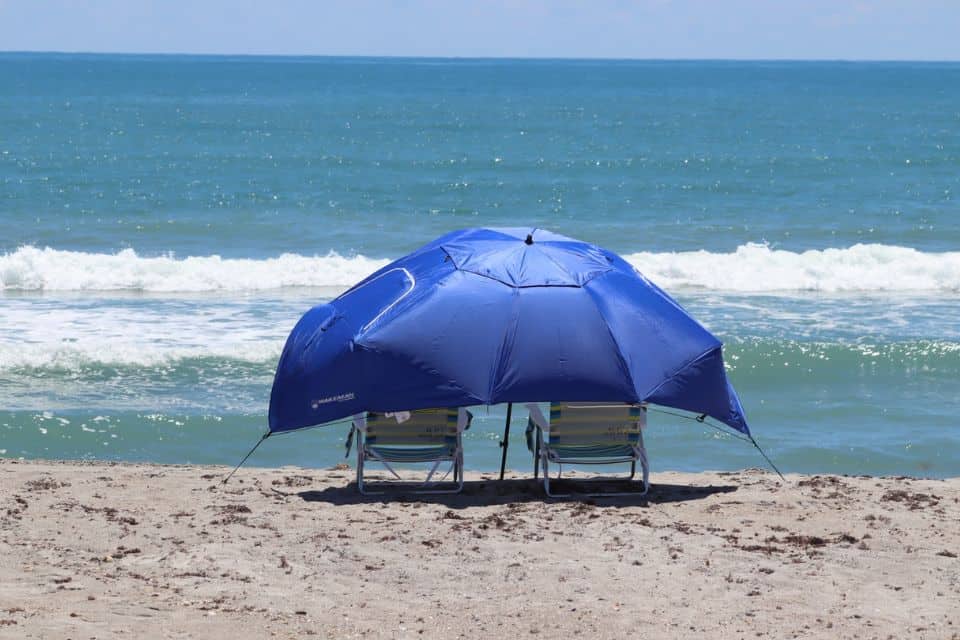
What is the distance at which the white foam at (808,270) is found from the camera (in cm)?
2223

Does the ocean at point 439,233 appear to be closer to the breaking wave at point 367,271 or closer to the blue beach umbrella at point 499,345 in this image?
the breaking wave at point 367,271

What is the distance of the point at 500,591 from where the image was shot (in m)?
7.12

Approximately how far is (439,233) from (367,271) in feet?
23.4

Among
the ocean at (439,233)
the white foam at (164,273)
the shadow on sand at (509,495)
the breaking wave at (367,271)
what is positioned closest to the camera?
the shadow on sand at (509,495)

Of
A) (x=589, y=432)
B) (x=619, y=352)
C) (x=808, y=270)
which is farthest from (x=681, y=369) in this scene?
(x=808, y=270)

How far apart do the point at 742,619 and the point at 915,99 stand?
99.8 meters

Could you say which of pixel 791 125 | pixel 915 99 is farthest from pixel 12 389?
pixel 915 99

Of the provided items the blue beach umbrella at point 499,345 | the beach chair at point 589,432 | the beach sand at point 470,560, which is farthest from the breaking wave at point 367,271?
the beach chair at point 589,432

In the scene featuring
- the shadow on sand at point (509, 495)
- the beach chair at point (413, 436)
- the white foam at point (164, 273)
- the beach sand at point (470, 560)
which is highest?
the white foam at point (164, 273)

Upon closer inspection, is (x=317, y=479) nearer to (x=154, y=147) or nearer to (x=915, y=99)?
(x=154, y=147)

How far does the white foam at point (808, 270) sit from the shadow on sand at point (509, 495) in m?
12.3

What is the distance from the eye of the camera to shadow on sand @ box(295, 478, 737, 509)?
367 inches

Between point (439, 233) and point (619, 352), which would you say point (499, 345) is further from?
point (439, 233)

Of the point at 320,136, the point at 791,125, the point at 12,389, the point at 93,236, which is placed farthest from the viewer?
the point at 791,125
